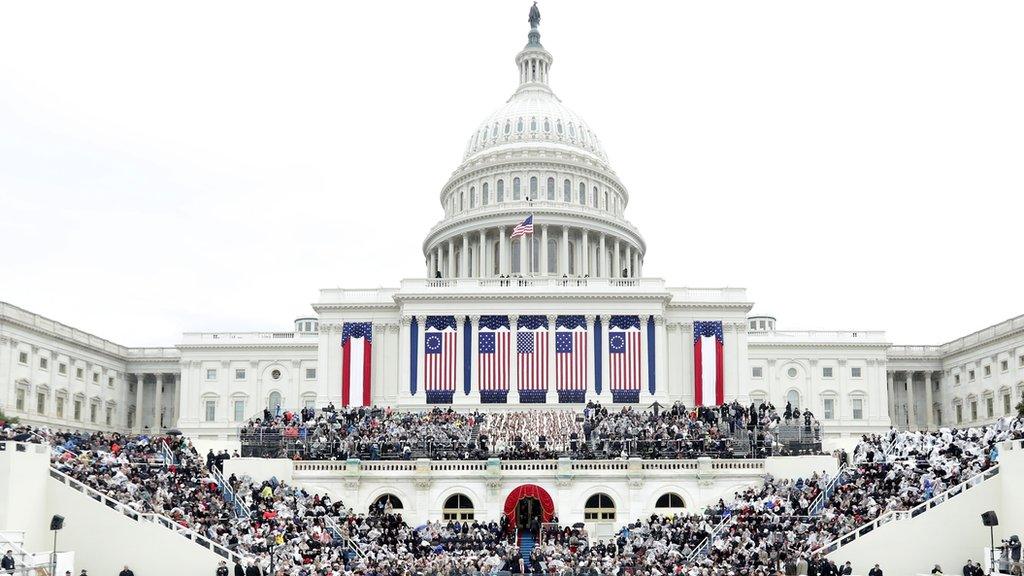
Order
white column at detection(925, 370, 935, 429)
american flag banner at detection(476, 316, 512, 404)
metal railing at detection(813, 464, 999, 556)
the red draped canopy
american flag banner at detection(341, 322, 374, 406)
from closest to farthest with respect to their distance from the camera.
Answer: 1. metal railing at detection(813, 464, 999, 556)
2. the red draped canopy
3. american flag banner at detection(476, 316, 512, 404)
4. american flag banner at detection(341, 322, 374, 406)
5. white column at detection(925, 370, 935, 429)

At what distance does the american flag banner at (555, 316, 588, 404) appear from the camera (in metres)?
74.6

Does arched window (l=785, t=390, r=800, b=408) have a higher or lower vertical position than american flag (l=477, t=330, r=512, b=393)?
lower

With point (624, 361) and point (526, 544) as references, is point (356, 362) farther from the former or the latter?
point (526, 544)

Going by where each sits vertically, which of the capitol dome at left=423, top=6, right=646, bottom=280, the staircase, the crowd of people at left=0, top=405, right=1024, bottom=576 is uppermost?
the capitol dome at left=423, top=6, right=646, bottom=280

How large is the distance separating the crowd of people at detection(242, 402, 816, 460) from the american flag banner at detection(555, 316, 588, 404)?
16096 mm

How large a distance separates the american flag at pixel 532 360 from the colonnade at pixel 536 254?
17126 mm

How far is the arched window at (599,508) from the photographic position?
163 ft

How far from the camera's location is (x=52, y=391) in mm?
91938

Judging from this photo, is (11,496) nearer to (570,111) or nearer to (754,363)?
(754,363)

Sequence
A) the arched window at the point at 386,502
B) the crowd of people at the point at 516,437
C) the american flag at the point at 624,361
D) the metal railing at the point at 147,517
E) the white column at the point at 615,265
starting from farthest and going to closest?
the white column at the point at 615,265
the american flag at the point at 624,361
the crowd of people at the point at 516,437
the arched window at the point at 386,502
the metal railing at the point at 147,517

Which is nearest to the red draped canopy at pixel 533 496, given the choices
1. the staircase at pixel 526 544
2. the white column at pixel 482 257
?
the staircase at pixel 526 544

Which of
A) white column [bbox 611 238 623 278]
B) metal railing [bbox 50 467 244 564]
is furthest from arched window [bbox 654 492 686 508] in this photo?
white column [bbox 611 238 623 278]

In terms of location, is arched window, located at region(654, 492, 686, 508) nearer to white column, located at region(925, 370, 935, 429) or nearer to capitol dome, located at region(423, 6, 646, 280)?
capitol dome, located at region(423, 6, 646, 280)

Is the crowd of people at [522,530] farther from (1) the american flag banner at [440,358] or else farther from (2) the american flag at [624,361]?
(2) the american flag at [624,361]
